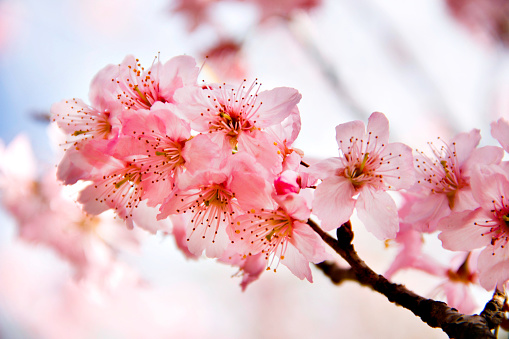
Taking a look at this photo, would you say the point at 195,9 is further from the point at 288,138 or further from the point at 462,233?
the point at 462,233

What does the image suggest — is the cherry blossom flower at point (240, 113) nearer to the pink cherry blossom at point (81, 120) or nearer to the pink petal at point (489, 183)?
the pink cherry blossom at point (81, 120)

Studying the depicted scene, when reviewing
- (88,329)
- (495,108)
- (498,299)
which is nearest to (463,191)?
(498,299)

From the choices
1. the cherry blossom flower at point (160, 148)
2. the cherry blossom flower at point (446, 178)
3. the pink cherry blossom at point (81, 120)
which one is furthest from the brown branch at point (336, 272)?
the pink cherry blossom at point (81, 120)

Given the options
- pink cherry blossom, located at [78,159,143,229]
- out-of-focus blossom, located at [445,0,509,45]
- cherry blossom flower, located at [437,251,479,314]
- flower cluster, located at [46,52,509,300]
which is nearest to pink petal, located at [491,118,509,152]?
flower cluster, located at [46,52,509,300]

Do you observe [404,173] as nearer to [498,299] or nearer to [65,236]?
[498,299]

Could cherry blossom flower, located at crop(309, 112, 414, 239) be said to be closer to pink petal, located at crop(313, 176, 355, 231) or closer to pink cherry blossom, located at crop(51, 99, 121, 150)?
pink petal, located at crop(313, 176, 355, 231)

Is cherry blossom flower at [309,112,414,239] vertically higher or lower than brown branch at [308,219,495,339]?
higher
